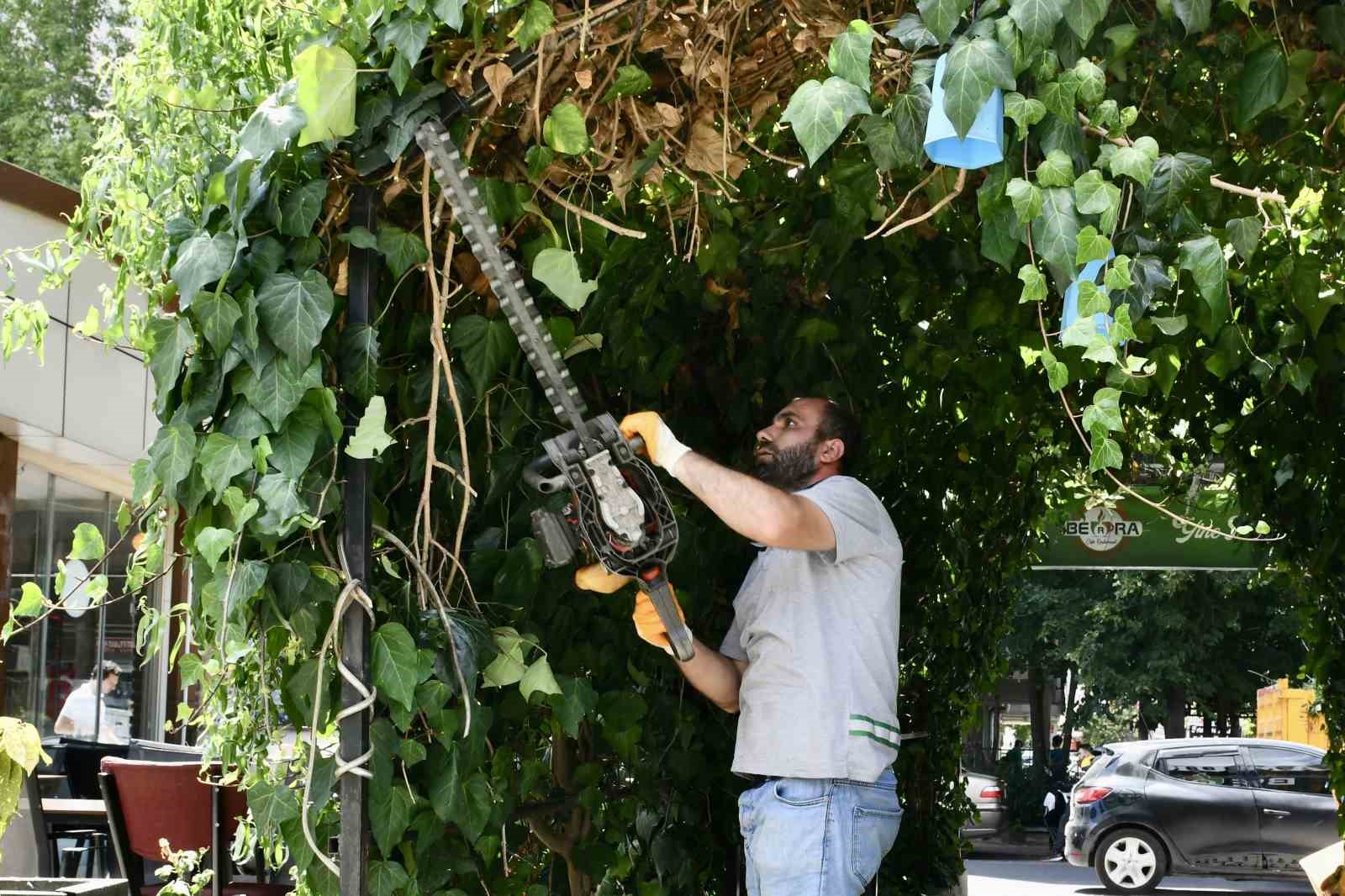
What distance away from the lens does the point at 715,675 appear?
3.19m

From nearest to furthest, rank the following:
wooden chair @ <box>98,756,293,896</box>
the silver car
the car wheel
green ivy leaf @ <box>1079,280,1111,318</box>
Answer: green ivy leaf @ <box>1079,280,1111,318</box> → wooden chair @ <box>98,756,293,896</box> → the car wheel → the silver car

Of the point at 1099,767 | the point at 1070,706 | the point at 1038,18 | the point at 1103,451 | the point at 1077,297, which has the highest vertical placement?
the point at 1038,18

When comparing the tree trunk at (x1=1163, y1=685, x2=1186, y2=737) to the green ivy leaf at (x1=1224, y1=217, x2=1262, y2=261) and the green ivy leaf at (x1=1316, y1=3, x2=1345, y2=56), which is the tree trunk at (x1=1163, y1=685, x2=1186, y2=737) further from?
the green ivy leaf at (x1=1224, y1=217, x2=1262, y2=261)

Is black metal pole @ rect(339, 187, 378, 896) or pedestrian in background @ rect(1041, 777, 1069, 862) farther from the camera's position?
pedestrian in background @ rect(1041, 777, 1069, 862)

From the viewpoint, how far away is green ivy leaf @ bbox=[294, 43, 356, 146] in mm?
2160

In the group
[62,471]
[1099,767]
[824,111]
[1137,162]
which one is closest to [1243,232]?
[1137,162]

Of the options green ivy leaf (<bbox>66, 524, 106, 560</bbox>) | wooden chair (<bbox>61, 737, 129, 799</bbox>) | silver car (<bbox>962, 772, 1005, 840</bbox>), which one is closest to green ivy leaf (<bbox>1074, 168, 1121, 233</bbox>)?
green ivy leaf (<bbox>66, 524, 106, 560</bbox>)

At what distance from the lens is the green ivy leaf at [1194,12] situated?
79.4 inches

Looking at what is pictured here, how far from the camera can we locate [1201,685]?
22109mm

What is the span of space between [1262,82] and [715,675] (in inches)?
62.6

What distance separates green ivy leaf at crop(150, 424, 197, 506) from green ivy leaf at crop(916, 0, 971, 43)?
1230 millimetres

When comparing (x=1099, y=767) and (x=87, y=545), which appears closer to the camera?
(x=87, y=545)

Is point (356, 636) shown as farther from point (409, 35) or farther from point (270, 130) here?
point (409, 35)

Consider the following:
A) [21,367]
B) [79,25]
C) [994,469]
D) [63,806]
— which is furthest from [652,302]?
[79,25]
